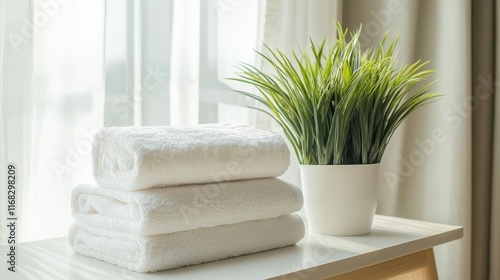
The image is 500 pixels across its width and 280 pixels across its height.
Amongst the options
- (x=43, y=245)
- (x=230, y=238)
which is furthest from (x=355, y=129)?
(x=43, y=245)

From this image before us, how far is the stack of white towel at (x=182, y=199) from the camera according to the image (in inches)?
32.8

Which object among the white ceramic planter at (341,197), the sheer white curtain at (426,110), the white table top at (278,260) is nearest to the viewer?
the white table top at (278,260)

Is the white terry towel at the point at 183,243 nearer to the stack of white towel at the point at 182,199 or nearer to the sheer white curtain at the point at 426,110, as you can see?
the stack of white towel at the point at 182,199

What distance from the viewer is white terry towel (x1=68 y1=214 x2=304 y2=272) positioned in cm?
83

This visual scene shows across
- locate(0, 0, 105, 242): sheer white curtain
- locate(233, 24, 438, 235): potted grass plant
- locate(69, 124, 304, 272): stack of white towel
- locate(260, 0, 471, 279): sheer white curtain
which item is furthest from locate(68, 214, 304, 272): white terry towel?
locate(260, 0, 471, 279): sheer white curtain

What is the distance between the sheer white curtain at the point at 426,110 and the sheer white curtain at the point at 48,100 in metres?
0.50

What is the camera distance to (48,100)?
1.16 meters

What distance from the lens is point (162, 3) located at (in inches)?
53.9

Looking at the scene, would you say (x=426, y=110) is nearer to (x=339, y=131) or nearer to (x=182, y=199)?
(x=339, y=131)

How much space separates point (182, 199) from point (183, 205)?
Result: 1 centimetres

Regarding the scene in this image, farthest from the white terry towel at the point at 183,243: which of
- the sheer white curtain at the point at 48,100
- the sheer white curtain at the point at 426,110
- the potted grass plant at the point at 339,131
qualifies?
the sheer white curtain at the point at 426,110

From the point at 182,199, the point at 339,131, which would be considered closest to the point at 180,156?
the point at 182,199

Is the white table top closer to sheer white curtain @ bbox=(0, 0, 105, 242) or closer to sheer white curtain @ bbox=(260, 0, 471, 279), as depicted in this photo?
sheer white curtain @ bbox=(0, 0, 105, 242)

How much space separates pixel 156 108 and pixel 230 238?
0.52m
